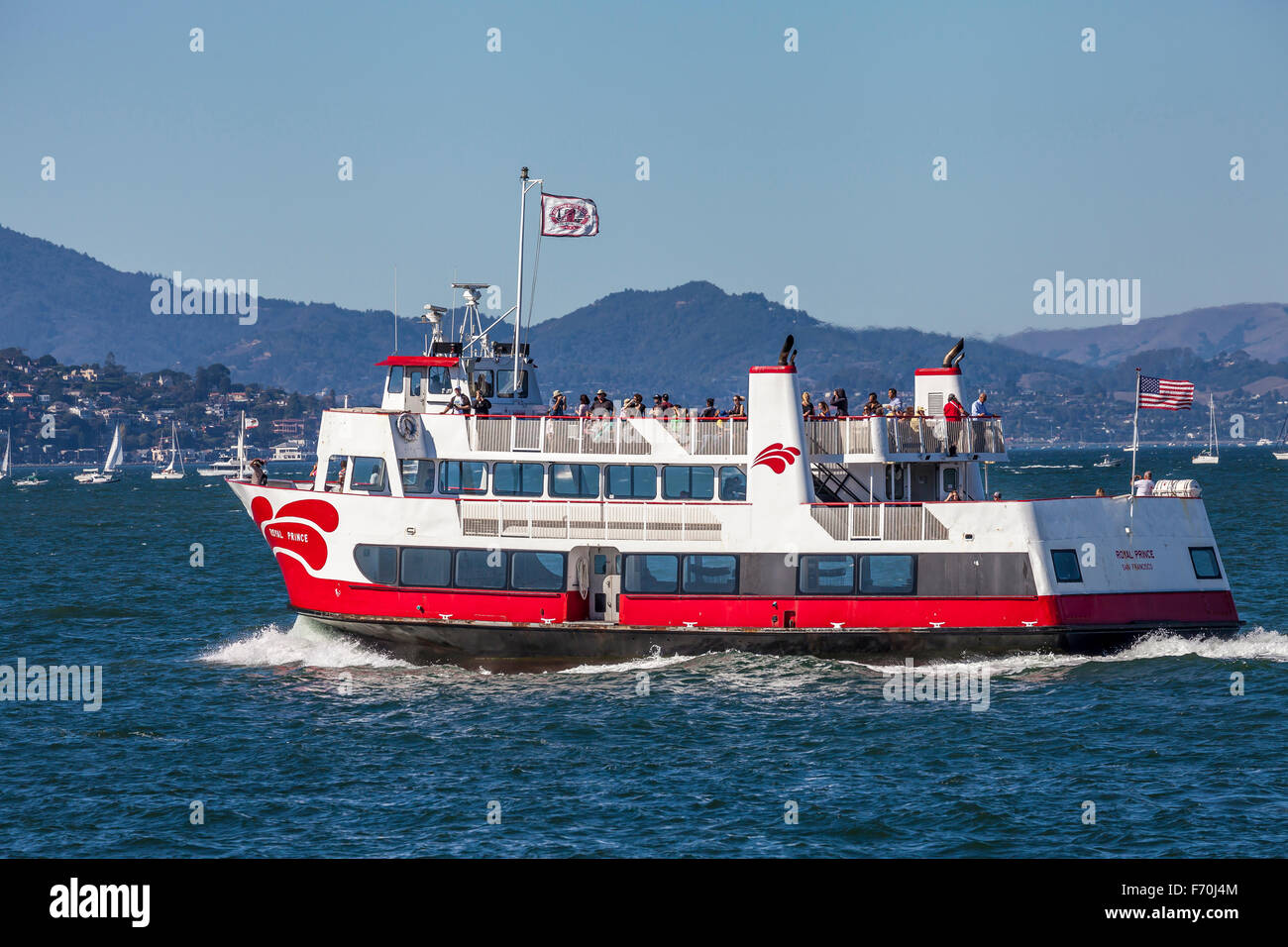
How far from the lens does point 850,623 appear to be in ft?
94.5

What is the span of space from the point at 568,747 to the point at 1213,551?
48.0ft

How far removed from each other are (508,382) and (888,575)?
10629 mm

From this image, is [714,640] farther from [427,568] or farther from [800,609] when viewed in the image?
[427,568]

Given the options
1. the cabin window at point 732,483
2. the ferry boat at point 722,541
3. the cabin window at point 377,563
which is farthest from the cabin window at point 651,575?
the cabin window at point 377,563

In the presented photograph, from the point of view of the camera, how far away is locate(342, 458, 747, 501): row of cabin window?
30.0 metres

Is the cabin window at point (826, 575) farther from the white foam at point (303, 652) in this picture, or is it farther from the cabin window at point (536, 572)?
the white foam at point (303, 652)

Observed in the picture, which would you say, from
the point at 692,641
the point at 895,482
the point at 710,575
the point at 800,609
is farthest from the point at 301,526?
the point at 895,482

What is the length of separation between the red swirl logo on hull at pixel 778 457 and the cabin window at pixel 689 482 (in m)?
1.26

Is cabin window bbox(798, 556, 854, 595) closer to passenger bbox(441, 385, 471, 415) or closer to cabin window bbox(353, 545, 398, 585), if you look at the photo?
passenger bbox(441, 385, 471, 415)

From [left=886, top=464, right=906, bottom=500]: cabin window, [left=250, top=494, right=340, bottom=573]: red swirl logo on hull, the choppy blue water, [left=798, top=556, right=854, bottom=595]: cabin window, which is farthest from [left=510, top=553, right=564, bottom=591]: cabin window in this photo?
[left=886, top=464, right=906, bottom=500]: cabin window
